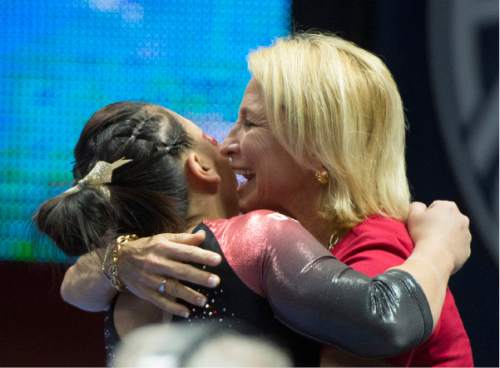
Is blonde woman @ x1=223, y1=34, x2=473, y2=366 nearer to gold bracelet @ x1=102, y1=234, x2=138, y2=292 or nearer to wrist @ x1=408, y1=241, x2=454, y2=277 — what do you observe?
wrist @ x1=408, y1=241, x2=454, y2=277

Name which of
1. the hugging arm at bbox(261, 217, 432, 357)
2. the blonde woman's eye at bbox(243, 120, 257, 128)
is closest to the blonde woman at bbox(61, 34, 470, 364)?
the blonde woman's eye at bbox(243, 120, 257, 128)

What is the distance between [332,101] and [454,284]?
0.87 meters

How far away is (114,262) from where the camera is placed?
150 centimetres

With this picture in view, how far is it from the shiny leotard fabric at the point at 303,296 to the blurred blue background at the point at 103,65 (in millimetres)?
774

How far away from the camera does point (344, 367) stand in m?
1.27

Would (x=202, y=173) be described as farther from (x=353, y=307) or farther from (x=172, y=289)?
(x=353, y=307)

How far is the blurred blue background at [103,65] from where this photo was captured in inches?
80.7

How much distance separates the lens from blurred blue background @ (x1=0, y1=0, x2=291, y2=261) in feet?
6.73

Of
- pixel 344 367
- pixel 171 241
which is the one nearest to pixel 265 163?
pixel 171 241

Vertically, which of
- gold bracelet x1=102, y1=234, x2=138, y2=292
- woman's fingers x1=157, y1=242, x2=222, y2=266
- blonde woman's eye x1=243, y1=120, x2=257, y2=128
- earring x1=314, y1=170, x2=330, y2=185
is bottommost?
gold bracelet x1=102, y1=234, x2=138, y2=292

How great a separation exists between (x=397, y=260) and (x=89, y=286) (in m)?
0.60

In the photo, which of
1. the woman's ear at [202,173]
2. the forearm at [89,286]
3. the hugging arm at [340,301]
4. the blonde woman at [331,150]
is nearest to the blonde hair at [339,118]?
the blonde woman at [331,150]

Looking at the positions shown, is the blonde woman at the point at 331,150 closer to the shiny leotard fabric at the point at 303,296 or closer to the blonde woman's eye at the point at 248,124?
the blonde woman's eye at the point at 248,124

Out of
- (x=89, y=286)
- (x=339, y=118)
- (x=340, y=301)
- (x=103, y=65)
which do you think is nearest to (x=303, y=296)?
(x=340, y=301)
